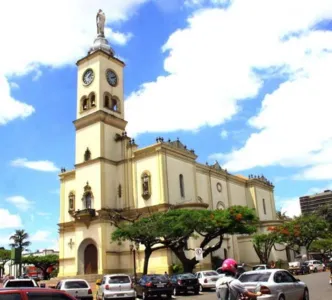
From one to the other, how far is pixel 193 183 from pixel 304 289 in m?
31.3

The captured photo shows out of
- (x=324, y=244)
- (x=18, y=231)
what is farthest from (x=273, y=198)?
(x=18, y=231)

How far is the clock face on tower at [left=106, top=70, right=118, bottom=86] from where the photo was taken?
4772 cm

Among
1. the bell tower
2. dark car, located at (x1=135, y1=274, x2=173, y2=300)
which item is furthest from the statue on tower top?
dark car, located at (x1=135, y1=274, x2=173, y2=300)

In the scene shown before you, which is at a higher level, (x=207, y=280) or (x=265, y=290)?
(x=265, y=290)

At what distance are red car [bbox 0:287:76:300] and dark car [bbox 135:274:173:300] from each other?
1458 cm

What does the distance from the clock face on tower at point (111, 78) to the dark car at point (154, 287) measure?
29.4m

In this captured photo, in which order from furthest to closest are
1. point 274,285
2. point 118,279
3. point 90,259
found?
point 90,259, point 118,279, point 274,285

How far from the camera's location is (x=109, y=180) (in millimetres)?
43375

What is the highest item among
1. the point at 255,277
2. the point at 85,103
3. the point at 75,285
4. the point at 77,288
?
the point at 85,103

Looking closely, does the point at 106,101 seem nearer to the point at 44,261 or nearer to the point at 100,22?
the point at 100,22

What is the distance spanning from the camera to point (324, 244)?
6769 cm

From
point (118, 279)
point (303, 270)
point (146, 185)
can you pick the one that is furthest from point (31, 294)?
point (303, 270)

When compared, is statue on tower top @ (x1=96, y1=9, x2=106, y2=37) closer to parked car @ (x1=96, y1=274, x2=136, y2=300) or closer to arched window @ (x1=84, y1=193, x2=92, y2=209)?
arched window @ (x1=84, y1=193, x2=92, y2=209)

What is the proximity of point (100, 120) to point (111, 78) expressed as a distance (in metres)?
6.29
